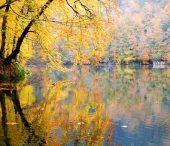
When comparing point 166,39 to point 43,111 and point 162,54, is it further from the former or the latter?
point 43,111

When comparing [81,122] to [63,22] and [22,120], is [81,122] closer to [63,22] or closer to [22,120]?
[22,120]

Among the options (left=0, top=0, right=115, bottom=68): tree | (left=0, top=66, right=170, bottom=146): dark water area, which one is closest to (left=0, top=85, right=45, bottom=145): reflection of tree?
(left=0, top=66, right=170, bottom=146): dark water area

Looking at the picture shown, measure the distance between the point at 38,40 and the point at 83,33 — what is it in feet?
12.5

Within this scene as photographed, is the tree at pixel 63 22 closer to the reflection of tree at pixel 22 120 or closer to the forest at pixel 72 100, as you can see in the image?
the forest at pixel 72 100

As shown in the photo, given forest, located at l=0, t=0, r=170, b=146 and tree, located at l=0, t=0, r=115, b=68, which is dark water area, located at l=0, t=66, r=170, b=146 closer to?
forest, located at l=0, t=0, r=170, b=146

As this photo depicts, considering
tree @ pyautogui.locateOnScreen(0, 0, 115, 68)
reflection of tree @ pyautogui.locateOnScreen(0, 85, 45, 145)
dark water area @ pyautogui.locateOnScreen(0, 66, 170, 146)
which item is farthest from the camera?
tree @ pyautogui.locateOnScreen(0, 0, 115, 68)

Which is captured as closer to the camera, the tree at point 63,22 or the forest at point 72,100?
the forest at point 72,100

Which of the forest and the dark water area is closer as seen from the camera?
the dark water area

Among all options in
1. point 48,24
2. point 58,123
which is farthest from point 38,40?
point 58,123

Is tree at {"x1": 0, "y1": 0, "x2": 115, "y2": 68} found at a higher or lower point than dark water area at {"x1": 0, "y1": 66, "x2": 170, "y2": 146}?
higher

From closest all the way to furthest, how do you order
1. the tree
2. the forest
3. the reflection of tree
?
the reflection of tree → the forest → the tree

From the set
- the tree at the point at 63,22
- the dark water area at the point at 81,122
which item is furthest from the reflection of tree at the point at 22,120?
the tree at the point at 63,22

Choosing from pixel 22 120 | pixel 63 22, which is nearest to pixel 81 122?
pixel 22 120

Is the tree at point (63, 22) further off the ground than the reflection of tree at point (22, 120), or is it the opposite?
the tree at point (63, 22)
